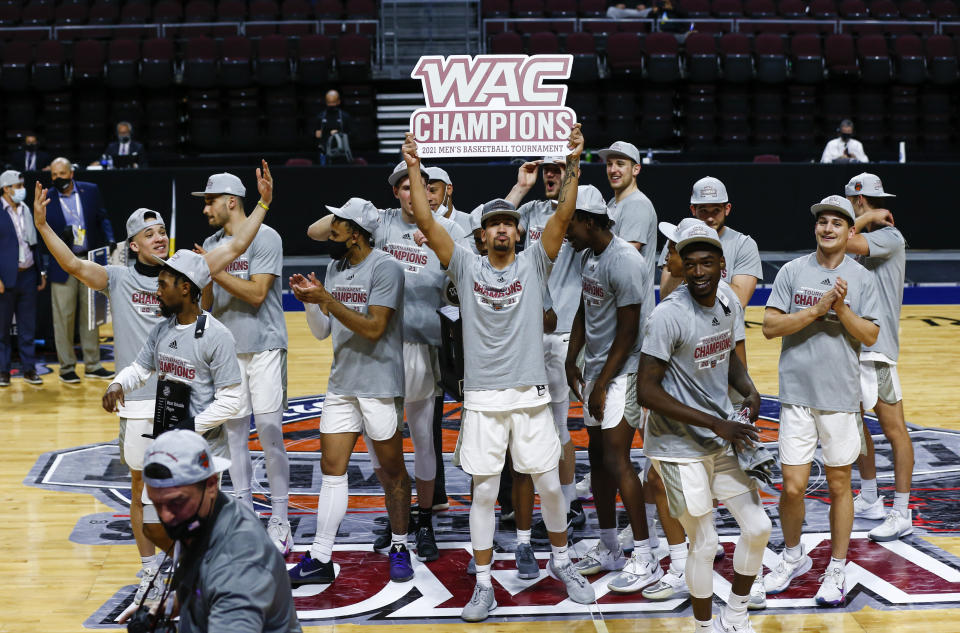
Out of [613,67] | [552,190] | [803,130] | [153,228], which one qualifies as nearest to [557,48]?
[613,67]

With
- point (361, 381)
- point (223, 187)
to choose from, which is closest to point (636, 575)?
point (361, 381)

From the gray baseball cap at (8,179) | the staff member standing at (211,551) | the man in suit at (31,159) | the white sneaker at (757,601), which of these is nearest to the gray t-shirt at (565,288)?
the white sneaker at (757,601)

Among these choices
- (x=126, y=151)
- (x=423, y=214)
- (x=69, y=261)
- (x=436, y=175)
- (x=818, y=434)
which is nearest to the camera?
(x=423, y=214)

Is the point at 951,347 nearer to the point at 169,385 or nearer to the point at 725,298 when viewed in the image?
the point at 725,298

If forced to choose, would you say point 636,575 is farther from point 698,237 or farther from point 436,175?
point 436,175

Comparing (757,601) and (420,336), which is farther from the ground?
(420,336)

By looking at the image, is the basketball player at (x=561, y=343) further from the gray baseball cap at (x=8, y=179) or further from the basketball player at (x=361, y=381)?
the gray baseball cap at (x=8, y=179)

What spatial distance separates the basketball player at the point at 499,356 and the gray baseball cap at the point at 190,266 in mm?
1052

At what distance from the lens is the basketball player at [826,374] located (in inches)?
211

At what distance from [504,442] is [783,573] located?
1.61 m

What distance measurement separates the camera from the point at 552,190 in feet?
21.6

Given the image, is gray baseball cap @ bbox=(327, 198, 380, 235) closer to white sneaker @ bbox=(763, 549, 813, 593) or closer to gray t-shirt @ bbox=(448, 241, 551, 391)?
gray t-shirt @ bbox=(448, 241, 551, 391)

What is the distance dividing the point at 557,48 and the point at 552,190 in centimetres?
1218

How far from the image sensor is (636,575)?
5613mm
